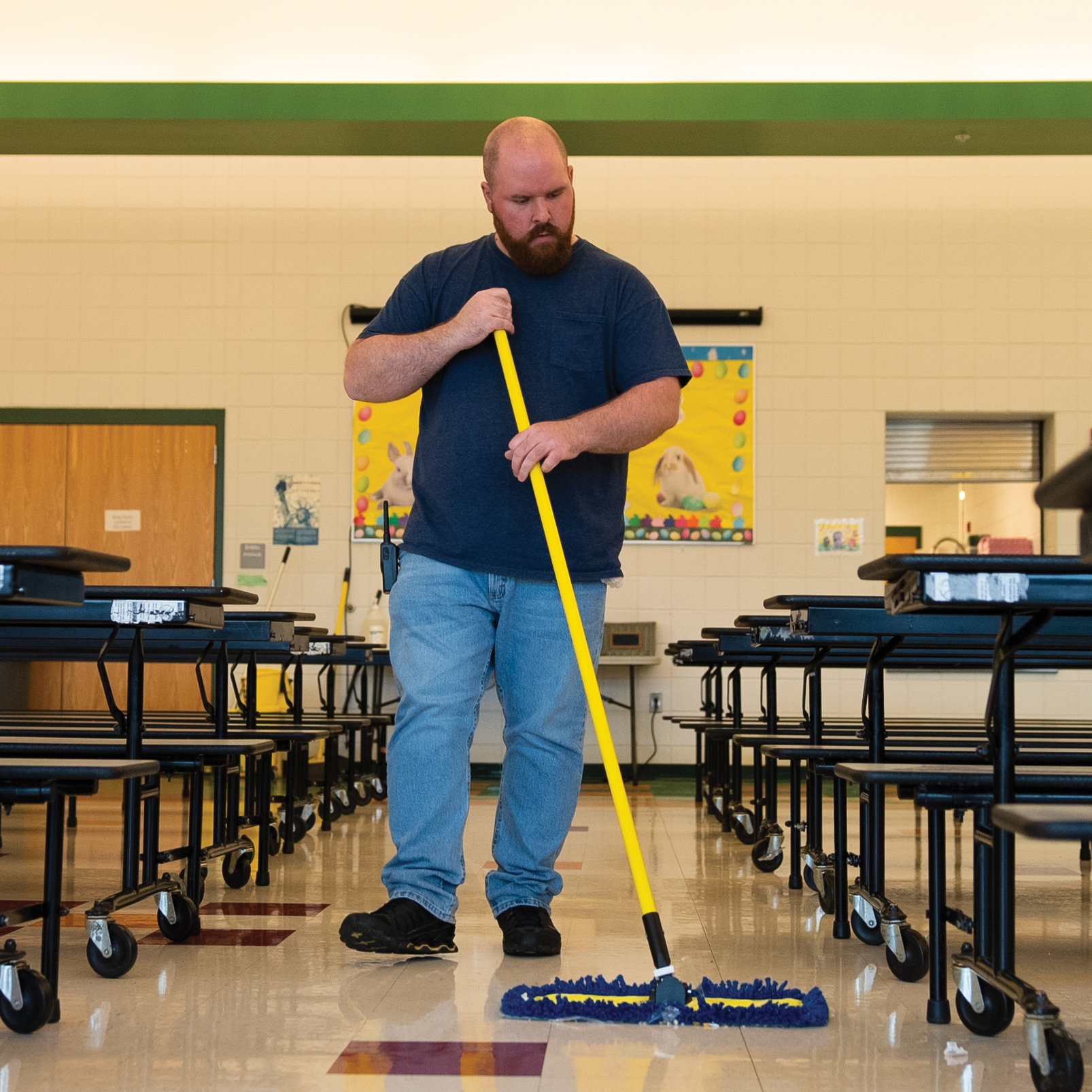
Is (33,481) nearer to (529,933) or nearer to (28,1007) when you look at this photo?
(529,933)

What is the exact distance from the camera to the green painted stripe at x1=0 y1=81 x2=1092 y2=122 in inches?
221

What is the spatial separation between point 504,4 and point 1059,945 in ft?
15.5

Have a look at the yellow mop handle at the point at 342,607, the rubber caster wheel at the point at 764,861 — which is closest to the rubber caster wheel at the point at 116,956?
the rubber caster wheel at the point at 764,861

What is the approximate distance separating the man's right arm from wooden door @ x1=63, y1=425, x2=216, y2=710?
4616mm

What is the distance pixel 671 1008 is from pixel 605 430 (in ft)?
3.10

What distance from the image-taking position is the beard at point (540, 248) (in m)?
2.25

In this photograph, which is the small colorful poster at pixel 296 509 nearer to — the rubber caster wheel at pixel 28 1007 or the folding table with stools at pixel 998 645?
the rubber caster wheel at pixel 28 1007

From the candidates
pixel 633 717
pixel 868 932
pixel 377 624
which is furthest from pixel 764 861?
pixel 377 624

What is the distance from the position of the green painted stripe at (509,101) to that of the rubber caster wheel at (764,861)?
3468mm

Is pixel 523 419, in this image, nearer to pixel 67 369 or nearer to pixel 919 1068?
pixel 919 1068

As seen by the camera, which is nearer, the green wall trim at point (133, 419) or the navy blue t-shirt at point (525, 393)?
the navy blue t-shirt at point (525, 393)

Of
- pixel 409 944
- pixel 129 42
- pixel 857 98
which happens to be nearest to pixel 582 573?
pixel 409 944

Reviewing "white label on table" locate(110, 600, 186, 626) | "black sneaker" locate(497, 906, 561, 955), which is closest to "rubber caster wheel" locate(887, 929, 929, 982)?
"black sneaker" locate(497, 906, 561, 955)

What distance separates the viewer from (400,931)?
2.12m
